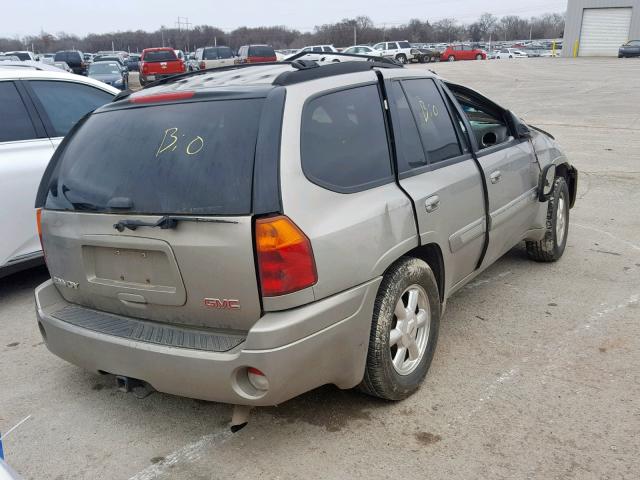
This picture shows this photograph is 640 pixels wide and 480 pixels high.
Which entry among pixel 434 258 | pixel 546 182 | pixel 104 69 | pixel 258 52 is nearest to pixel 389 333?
pixel 434 258

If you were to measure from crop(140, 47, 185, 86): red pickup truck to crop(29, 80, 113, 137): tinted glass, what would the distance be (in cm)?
2280

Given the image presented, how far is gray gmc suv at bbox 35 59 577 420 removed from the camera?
2568 mm

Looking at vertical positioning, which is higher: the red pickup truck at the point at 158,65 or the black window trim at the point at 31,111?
the black window trim at the point at 31,111

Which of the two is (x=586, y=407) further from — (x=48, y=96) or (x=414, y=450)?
(x=48, y=96)

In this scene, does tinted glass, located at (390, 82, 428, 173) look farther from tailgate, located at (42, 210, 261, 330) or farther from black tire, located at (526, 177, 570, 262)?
black tire, located at (526, 177, 570, 262)

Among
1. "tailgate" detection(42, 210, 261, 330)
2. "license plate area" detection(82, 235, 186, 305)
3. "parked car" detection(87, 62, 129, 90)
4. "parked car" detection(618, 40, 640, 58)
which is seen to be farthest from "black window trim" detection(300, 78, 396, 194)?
"parked car" detection(618, 40, 640, 58)

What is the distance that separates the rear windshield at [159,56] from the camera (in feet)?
92.5

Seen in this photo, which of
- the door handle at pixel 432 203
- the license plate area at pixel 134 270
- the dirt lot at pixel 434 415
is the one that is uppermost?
the door handle at pixel 432 203

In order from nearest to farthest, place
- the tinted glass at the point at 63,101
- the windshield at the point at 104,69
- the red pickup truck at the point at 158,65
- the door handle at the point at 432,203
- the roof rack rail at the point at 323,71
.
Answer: the roof rack rail at the point at 323,71, the door handle at the point at 432,203, the tinted glass at the point at 63,101, the windshield at the point at 104,69, the red pickup truck at the point at 158,65

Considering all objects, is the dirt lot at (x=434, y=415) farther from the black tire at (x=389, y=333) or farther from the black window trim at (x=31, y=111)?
the black window trim at (x=31, y=111)

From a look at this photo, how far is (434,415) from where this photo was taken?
10.1ft

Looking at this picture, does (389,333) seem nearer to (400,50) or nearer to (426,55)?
(400,50)

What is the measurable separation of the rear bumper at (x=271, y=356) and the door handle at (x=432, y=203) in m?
0.64

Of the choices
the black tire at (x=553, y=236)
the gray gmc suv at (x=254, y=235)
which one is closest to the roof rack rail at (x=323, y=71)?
the gray gmc suv at (x=254, y=235)
